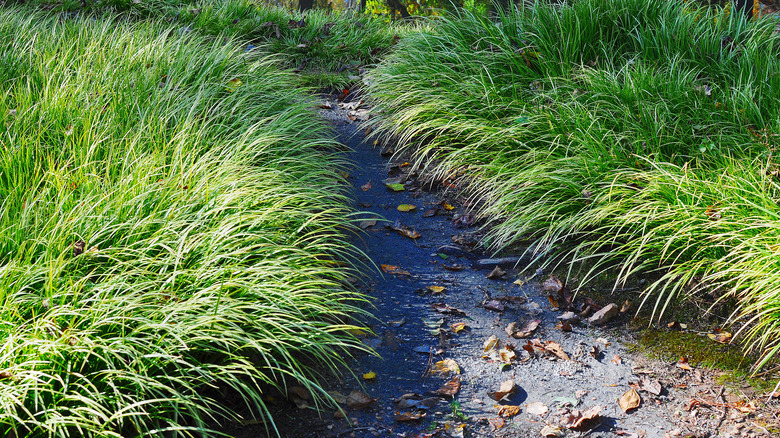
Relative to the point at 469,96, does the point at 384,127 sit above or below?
below

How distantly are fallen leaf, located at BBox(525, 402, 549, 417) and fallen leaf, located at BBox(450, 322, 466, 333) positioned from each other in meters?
0.58

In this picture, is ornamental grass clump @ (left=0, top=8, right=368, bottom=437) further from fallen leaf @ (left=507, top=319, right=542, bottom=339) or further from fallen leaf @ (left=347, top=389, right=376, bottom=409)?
fallen leaf @ (left=507, top=319, right=542, bottom=339)

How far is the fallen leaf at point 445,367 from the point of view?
9.01 feet

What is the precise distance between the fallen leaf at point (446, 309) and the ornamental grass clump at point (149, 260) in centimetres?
50

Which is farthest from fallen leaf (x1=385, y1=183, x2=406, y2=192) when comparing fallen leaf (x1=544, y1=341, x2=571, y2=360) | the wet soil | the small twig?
the small twig

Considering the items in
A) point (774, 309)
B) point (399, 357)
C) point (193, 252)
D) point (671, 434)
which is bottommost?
point (399, 357)

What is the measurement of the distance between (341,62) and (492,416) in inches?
216

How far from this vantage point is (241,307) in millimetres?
2328

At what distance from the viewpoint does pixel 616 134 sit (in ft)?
12.0

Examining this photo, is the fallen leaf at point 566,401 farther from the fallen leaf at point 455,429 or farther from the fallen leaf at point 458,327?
the fallen leaf at point 458,327

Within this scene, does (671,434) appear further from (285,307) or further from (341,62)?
(341,62)

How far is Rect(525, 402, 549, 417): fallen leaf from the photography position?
252 cm

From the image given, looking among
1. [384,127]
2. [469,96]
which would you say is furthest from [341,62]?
[469,96]

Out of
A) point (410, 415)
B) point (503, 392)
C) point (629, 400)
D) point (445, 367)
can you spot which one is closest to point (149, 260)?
point (410, 415)
